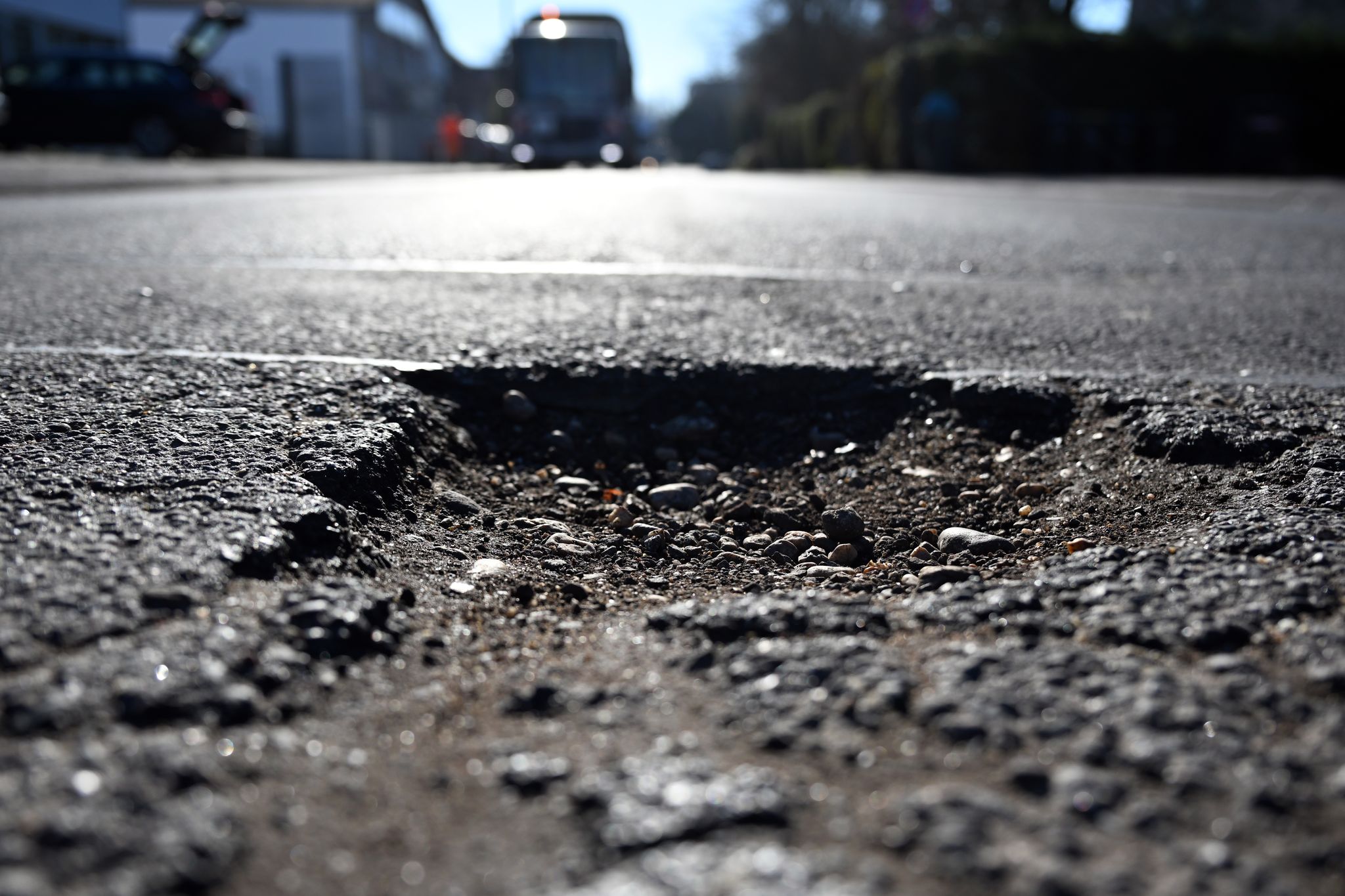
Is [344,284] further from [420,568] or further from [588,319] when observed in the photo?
[420,568]

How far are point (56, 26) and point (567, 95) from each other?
49.3 feet

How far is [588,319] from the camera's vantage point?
2.82 m

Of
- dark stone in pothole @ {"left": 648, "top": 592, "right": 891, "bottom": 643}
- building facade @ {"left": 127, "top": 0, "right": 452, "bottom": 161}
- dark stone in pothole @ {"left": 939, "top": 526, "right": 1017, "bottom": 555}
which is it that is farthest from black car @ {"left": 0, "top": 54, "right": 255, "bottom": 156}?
dark stone in pothole @ {"left": 648, "top": 592, "right": 891, "bottom": 643}

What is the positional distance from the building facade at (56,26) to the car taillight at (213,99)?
735cm

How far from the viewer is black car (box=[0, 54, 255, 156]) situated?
58.6 feet

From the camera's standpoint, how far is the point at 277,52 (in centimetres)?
3703

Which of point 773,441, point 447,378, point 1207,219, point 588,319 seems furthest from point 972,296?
point 1207,219

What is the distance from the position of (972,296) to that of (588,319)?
1.26m

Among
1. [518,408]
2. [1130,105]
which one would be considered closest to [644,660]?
[518,408]

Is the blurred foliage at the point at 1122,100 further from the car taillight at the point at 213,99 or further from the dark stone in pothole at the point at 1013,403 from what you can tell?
the dark stone in pothole at the point at 1013,403

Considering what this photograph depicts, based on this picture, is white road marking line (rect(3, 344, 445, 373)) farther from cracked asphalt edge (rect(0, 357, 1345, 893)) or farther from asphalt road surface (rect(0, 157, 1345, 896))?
cracked asphalt edge (rect(0, 357, 1345, 893))

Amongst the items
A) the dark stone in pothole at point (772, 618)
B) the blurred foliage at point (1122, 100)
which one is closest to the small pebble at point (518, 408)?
the dark stone in pothole at point (772, 618)

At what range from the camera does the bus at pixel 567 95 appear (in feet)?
74.0

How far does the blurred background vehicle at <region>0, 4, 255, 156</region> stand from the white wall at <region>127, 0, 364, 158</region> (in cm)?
1861
